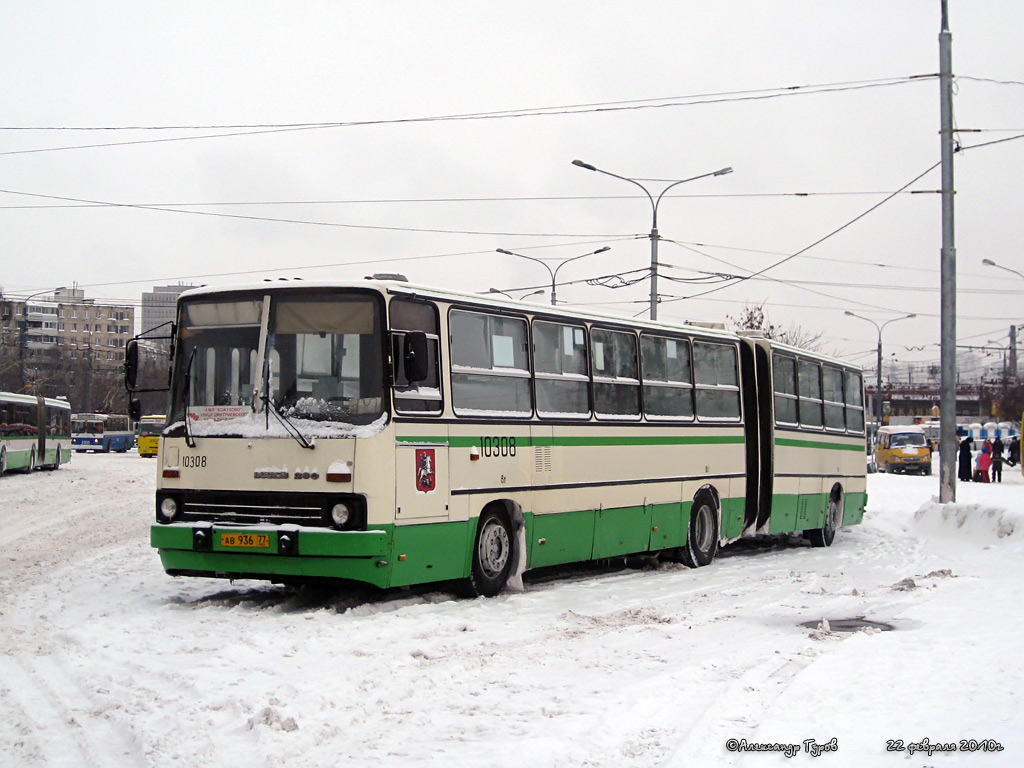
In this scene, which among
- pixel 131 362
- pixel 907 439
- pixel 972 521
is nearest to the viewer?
pixel 131 362

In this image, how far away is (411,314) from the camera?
1139cm

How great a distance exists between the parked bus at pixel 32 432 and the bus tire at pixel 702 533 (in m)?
29.8

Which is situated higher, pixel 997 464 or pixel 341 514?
pixel 341 514

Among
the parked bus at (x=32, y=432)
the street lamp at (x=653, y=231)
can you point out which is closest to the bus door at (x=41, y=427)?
the parked bus at (x=32, y=432)

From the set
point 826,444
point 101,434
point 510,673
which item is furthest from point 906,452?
point 510,673

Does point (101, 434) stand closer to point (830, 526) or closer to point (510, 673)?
point (830, 526)

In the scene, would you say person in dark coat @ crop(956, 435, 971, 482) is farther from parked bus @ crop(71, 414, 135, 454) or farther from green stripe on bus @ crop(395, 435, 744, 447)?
parked bus @ crop(71, 414, 135, 454)

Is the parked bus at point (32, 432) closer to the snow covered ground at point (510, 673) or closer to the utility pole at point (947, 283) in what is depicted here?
the snow covered ground at point (510, 673)

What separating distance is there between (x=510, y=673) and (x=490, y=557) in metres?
4.17

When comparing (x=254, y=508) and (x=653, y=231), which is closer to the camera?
(x=254, y=508)

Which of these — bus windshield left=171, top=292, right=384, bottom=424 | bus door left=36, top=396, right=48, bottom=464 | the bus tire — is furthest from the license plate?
bus door left=36, top=396, right=48, bottom=464

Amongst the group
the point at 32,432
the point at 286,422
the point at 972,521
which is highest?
A: the point at 32,432

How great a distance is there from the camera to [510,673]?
8.21 m

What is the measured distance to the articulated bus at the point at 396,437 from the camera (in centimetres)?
1082
